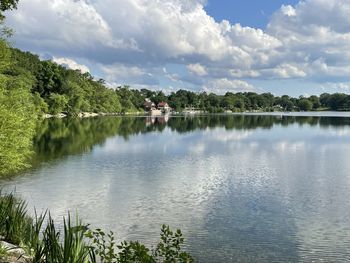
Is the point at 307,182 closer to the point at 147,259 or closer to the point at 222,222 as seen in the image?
the point at 222,222

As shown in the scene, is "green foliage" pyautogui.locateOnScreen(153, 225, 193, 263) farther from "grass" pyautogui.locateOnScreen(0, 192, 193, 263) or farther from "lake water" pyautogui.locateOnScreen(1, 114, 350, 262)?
"lake water" pyautogui.locateOnScreen(1, 114, 350, 262)

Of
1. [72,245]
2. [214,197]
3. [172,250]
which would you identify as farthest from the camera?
[214,197]

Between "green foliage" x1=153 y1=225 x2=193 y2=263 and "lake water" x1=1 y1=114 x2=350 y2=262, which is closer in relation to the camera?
"green foliage" x1=153 y1=225 x2=193 y2=263

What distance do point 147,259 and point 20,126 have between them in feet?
65.0

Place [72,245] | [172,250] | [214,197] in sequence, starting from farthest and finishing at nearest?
[214,197] < [72,245] < [172,250]

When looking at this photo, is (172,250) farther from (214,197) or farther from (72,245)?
(214,197)

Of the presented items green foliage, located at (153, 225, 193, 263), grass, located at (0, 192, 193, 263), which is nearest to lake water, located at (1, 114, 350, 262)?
grass, located at (0, 192, 193, 263)

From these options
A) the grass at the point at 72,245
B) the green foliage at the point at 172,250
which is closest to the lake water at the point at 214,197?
the grass at the point at 72,245

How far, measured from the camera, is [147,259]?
22.1 feet

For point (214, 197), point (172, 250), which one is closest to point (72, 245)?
point (172, 250)

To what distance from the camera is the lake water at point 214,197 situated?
16.4m

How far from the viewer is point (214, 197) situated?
78.6 ft

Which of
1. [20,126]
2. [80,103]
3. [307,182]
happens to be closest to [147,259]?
[20,126]

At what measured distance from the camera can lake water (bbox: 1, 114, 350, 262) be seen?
16.4 m
